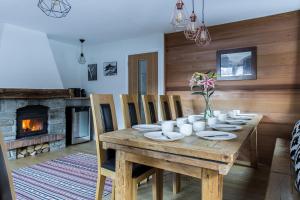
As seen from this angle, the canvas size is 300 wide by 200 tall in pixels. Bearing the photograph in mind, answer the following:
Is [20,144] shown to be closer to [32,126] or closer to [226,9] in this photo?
[32,126]

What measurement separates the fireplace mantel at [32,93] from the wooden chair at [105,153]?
Answer: 92.5 inches

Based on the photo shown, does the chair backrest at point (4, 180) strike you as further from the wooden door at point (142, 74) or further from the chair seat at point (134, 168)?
the wooden door at point (142, 74)

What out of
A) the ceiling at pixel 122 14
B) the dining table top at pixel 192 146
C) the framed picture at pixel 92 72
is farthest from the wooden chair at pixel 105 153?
the framed picture at pixel 92 72

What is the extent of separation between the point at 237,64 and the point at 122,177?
2.92m

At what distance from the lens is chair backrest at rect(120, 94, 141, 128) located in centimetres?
218

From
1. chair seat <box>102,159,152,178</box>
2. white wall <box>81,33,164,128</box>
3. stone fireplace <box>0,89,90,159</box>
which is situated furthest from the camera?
white wall <box>81,33,164,128</box>

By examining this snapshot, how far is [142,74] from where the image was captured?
4734mm

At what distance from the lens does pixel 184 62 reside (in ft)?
13.7

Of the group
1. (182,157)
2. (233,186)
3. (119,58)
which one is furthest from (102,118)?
(119,58)

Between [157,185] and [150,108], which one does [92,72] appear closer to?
[150,108]

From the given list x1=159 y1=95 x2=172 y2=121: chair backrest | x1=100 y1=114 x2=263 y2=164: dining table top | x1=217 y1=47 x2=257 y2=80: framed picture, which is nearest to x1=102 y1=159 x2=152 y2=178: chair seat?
x1=100 y1=114 x2=263 y2=164: dining table top

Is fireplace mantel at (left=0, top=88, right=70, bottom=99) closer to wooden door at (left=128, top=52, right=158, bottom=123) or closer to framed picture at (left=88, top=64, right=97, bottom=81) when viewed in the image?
framed picture at (left=88, top=64, right=97, bottom=81)

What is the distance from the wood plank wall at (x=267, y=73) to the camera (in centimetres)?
324

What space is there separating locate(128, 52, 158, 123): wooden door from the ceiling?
1.80 ft
